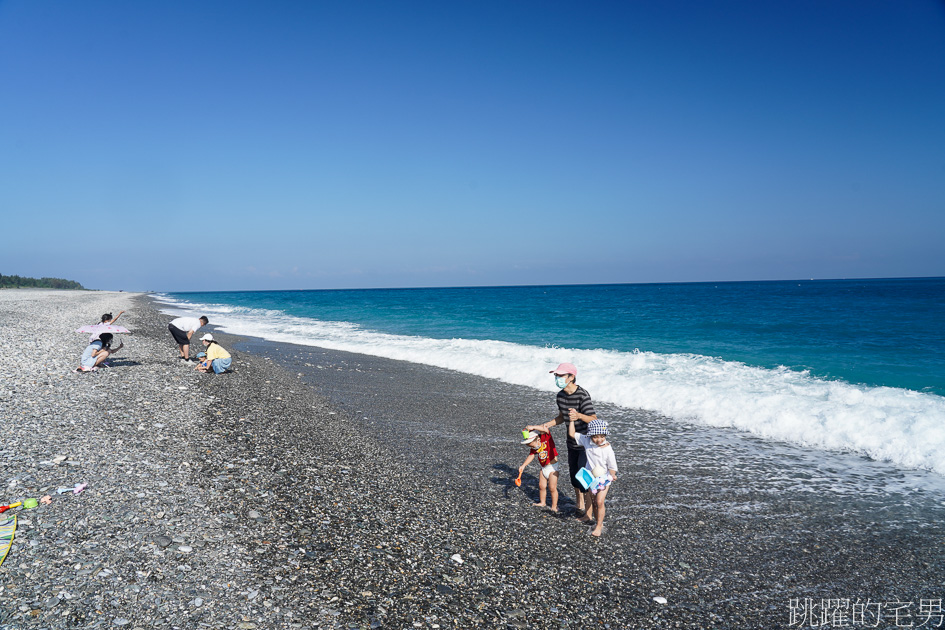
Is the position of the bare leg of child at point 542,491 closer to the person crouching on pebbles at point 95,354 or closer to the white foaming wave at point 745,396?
the white foaming wave at point 745,396

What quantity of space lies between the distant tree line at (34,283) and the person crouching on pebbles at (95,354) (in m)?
109

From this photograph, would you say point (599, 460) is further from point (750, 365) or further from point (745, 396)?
point (750, 365)

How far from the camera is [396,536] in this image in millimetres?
5598

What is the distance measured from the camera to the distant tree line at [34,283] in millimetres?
97800

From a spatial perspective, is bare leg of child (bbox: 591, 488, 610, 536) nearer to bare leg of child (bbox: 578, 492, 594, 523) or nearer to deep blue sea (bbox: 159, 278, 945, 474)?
bare leg of child (bbox: 578, 492, 594, 523)

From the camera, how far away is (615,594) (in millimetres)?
4793

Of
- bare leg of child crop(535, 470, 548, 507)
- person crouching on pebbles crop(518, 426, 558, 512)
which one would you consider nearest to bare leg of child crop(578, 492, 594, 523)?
person crouching on pebbles crop(518, 426, 558, 512)

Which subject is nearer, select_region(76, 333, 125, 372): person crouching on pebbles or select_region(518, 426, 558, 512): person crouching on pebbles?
select_region(518, 426, 558, 512): person crouching on pebbles

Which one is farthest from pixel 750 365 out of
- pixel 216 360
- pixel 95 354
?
pixel 95 354

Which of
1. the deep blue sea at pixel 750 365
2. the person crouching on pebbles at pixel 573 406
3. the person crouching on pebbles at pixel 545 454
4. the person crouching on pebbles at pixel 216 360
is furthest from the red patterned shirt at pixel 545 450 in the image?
Answer: the person crouching on pebbles at pixel 216 360

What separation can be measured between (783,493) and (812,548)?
1.70m

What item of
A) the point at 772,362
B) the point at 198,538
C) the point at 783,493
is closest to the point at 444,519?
the point at 198,538

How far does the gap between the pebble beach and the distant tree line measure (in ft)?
387

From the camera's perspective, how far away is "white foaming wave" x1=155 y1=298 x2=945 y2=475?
9547 millimetres
